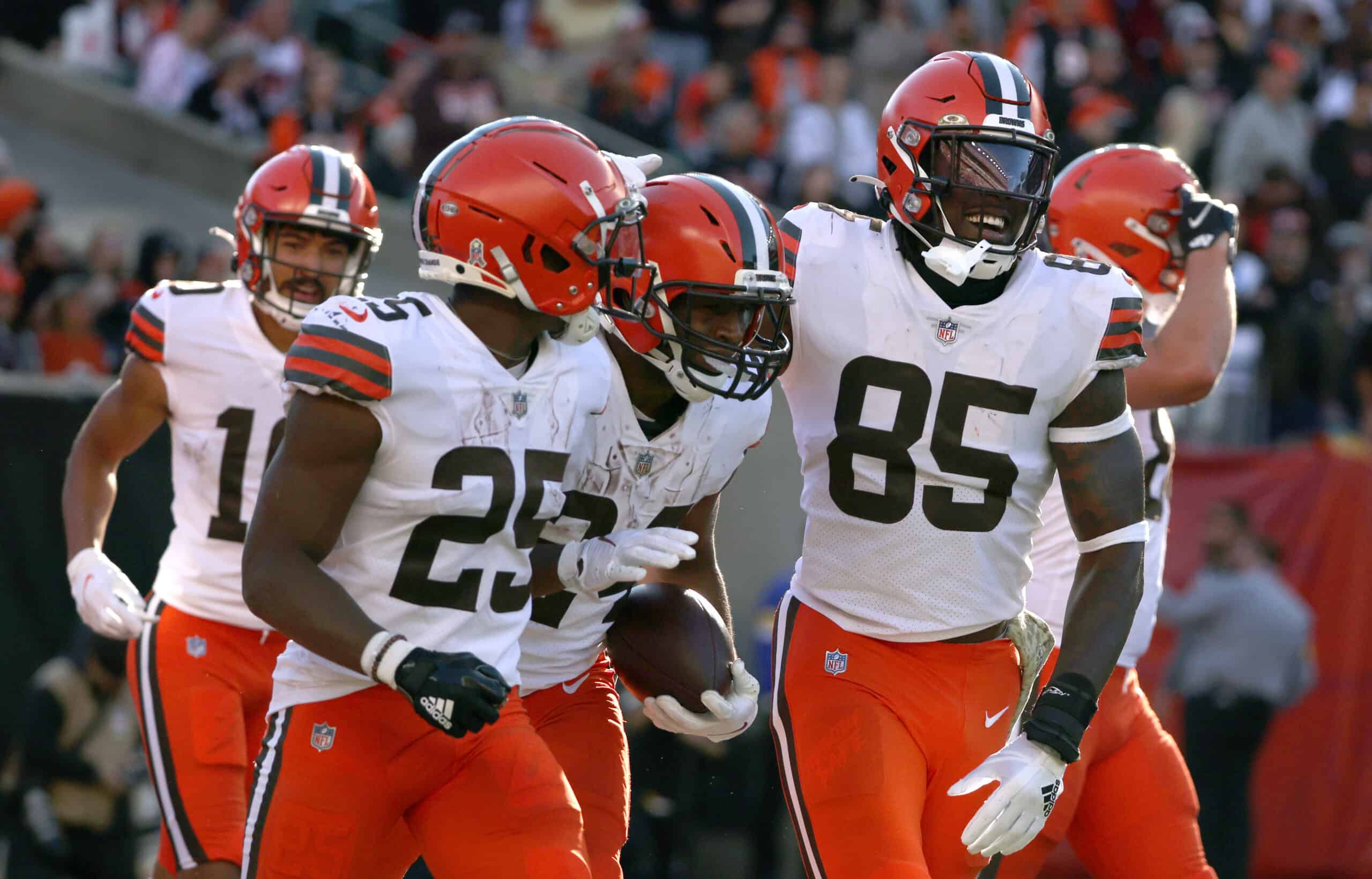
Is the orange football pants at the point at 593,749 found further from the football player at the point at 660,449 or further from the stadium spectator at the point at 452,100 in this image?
the stadium spectator at the point at 452,100

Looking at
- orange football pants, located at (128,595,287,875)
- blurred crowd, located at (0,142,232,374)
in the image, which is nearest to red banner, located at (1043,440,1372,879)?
blurred crowd, located at (0,142,232,374)

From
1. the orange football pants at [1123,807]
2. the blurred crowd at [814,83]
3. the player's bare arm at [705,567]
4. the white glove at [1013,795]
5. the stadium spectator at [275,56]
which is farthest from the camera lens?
the stadium spectator at [275,56]

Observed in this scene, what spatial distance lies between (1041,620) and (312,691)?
5.24 ft

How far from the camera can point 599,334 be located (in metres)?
3.79

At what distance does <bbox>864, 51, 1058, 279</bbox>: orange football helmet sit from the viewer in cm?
362

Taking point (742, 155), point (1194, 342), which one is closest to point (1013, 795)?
point (1194, 342)

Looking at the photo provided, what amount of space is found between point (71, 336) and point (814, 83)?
5.43m

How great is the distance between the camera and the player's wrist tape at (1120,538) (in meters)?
3.60

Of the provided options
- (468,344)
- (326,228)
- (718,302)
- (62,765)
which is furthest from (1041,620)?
(62,765)

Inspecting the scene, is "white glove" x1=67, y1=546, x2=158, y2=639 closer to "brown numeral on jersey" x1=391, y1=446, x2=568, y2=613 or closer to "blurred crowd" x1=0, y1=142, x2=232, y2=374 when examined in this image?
"brown numeral on jersey" x1=391, y1=446, x2=568, y2=613

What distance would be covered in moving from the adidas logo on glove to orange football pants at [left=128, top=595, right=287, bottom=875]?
1522 mm

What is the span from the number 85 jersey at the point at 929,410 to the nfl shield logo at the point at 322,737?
3.50 feet

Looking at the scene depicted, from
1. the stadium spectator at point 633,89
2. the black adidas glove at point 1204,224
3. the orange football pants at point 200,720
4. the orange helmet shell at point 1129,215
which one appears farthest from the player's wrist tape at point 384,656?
the stadium spectator at point 633,89

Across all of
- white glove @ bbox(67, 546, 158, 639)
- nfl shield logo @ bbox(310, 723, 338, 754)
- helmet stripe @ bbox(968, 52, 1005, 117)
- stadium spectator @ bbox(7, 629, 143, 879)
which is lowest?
stadium spectator @ bbox(7, 629, 143, 879)
